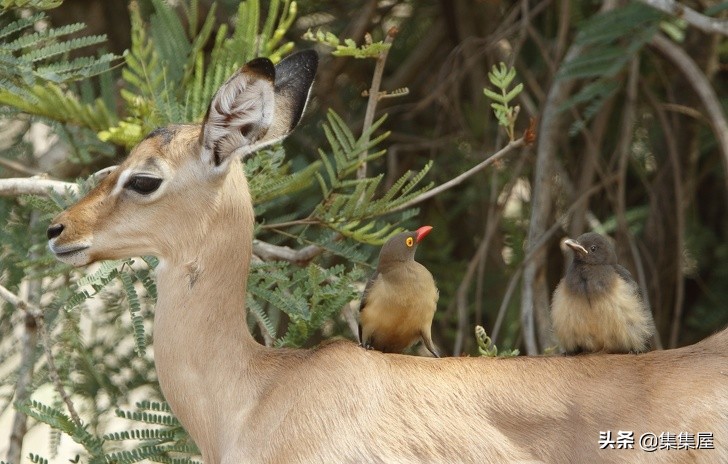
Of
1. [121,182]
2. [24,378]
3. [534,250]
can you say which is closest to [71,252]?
[121,182]

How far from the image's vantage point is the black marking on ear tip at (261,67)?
435 centimetres

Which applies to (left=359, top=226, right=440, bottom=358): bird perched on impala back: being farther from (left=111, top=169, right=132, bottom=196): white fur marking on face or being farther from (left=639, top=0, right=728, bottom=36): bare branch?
(left=639, top=0, right=728, bottom=36): bare branch

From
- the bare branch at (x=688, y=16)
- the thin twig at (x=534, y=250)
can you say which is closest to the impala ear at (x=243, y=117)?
the thin twig at (x=534, y=250)

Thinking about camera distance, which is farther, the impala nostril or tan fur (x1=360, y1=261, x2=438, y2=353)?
tan fur (x1=360, y1=261, x2=438, y2=353)

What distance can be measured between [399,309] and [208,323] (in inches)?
29.9

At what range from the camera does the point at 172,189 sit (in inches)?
177

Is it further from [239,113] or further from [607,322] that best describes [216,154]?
[607,322]

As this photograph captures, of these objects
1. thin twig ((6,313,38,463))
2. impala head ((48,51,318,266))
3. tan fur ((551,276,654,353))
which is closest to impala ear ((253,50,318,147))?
impala head ((48,51,318,266))

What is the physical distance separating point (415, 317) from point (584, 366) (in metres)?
0.76

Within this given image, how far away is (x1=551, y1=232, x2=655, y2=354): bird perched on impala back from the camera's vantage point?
467 centimetres

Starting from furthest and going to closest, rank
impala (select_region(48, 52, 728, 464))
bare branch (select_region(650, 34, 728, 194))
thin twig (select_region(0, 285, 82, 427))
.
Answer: bare branch (select_region(650, 34, 728, 194)), thin twig (select_region(0, 285, 82, 427)), impala (select_region(48, 52, 728, 464))

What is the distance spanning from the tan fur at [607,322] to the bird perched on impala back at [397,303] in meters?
0.52

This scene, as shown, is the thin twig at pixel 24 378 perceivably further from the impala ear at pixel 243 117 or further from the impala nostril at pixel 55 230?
the impala ear at pixel 243 117

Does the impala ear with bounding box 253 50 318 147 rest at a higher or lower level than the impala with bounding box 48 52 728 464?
higher
